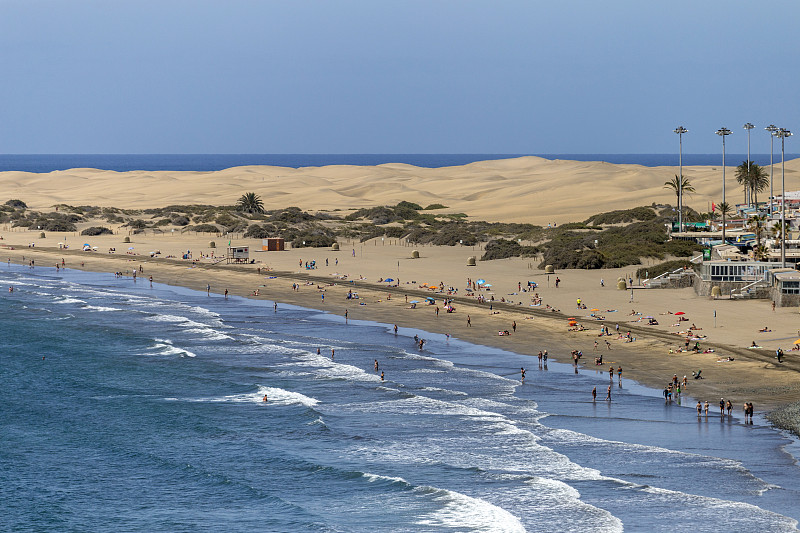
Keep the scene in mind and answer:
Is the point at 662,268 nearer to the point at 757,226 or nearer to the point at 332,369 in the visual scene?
the point at 757,226

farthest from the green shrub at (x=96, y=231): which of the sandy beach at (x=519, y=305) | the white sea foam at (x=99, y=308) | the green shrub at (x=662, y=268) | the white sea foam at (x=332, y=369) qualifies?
the white sea foam at (x=332, y=369)

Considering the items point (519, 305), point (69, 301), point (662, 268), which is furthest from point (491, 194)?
point (69, 301)

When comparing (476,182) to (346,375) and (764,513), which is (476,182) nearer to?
(346,375)

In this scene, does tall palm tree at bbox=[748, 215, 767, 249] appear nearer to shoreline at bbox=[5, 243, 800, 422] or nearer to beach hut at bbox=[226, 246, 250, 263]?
shoreline at bbox=[5, 243, 800, 422]

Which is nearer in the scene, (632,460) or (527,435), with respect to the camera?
(632,460)

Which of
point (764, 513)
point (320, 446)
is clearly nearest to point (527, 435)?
point (320, 446)

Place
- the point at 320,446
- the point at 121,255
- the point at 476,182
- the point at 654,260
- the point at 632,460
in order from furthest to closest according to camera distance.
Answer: the point at 476,182 < the point at 121,255 < the point at 654,260 < the point at 320,446 < the point at 632,460

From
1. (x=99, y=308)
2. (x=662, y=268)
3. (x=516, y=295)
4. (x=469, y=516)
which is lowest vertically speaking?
(x=469, y=516)
